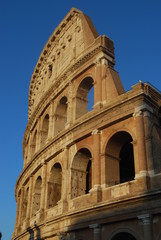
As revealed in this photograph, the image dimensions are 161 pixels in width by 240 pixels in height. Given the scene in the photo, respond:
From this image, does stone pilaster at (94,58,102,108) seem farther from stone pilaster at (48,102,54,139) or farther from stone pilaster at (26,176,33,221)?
stone pilaster at (26,176,33,221)

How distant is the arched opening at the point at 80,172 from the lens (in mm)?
15367

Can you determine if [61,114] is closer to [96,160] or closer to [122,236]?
[96,160]

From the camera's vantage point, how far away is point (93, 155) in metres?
14.4

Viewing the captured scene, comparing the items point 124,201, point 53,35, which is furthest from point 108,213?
point 53,35

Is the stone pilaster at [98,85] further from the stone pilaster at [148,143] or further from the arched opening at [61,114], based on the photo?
the arched opening at [61,114]

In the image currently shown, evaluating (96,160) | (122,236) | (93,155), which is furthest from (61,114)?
(122,236)

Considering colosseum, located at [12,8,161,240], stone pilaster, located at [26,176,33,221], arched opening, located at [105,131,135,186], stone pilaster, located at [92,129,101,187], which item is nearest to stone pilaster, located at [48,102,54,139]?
colosseum, located at [12,8,161,240]

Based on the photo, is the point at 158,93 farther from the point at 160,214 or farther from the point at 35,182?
the point at 35,182

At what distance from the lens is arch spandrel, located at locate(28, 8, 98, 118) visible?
1988 cm

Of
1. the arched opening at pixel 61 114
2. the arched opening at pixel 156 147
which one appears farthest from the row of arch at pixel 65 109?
the arched opening at pixel 156 147

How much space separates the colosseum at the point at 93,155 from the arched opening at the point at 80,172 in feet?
0.16

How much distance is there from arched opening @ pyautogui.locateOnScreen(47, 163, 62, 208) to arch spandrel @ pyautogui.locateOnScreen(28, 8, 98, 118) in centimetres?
655

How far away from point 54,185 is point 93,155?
442cm

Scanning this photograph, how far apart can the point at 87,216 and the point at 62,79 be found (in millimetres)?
9371
